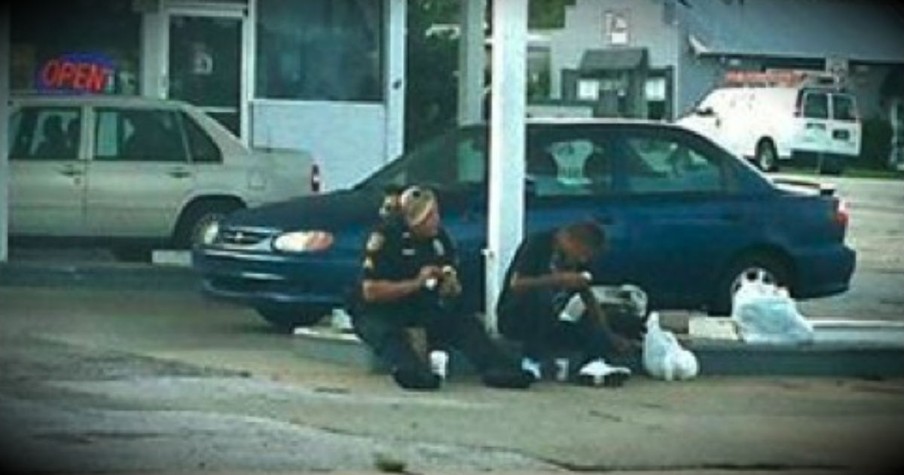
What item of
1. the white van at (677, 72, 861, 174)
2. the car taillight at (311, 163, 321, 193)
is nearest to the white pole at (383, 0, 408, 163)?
the car taillight at (311, 163, 321, 193)

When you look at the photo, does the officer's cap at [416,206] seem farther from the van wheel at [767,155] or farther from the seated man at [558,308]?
the van wheel at [767,155]

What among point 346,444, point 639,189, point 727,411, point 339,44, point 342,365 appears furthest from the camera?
point 339,44

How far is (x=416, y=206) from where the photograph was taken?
13.8 meters

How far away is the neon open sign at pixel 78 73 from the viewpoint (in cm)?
2331

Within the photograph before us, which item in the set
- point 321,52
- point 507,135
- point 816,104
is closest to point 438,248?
point 507,135

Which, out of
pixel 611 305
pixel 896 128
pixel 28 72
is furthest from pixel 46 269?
pixel 896 128

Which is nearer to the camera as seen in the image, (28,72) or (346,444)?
(346,444)

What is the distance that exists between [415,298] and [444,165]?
2.77m

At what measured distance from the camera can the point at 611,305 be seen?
14734mm

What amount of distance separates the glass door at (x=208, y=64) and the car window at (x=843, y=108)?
79.9ft

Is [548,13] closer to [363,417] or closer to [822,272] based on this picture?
[822,272]

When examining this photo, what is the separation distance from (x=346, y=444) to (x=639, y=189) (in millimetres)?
5463

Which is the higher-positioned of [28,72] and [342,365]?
[28,72]

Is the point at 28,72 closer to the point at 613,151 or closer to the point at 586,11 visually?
the point at 613,151
